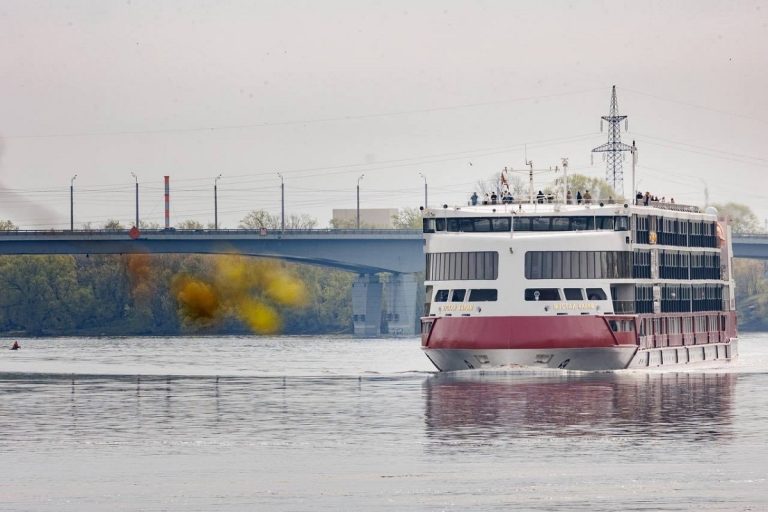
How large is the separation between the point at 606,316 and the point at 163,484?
51.1 m

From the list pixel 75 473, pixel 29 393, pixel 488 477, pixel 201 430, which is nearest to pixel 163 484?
pixel 75 473

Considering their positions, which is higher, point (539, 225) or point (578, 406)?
point (539, 225)

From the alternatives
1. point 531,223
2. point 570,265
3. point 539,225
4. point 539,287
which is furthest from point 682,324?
A: point 539,287

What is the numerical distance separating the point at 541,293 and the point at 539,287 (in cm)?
31

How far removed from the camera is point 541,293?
91.1 meters

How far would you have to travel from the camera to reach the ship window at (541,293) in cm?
9112

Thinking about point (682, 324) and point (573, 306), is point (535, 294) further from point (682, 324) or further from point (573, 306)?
point (682, 324)

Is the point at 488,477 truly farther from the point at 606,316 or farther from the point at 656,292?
the point at 656,292

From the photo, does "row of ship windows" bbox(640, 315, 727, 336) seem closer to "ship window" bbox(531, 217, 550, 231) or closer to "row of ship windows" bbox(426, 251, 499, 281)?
"ship window" bbox(531, 217, 550, 231)

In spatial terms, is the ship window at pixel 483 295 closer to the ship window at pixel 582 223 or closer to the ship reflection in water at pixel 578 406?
the ship reflection in water at pixel 578 406

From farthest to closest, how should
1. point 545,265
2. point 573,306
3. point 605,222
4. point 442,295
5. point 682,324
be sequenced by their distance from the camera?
point 682,324 → point 605,222 → point 442,295 → point 545,265 → point 573,306

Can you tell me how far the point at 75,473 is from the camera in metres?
46.2

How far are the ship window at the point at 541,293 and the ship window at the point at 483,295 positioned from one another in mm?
1614

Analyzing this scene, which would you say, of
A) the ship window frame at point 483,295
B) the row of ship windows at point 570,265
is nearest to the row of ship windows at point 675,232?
the row of ship windows at point 570,265
